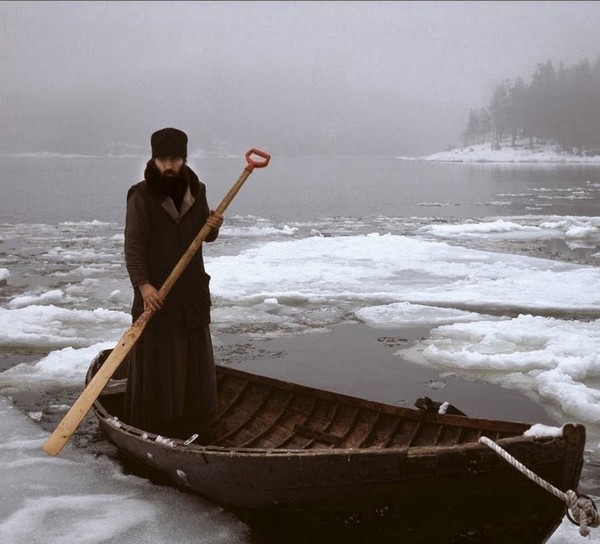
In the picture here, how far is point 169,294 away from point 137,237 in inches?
19.8

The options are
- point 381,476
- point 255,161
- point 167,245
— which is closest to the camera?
point 381,476

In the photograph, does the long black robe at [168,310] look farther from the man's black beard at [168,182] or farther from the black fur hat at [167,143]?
the black fur hat at [167,143]

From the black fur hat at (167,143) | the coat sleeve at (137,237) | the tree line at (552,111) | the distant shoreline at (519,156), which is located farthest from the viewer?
the tree line at (552,111)

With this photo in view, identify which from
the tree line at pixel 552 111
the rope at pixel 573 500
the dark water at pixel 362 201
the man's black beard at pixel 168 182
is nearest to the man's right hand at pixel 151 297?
the man's black beard at pixel 168 182

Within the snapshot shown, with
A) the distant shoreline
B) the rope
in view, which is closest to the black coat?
the rope

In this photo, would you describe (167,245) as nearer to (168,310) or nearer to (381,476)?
(168,310)

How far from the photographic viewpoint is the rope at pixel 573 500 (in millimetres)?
3408

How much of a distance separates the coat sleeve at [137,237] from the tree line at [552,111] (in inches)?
4106

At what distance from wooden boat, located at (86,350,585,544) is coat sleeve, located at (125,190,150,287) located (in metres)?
1.18

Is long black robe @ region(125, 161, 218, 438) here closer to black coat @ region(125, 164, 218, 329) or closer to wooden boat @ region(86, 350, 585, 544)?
black coat @ region(125, 164, 218, 329)

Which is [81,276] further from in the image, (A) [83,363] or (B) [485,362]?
(B) [485,362]

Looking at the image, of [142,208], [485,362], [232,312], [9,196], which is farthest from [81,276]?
[9,196]

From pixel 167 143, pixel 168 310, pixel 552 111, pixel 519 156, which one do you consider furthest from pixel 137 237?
pixel 552 111

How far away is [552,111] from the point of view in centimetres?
10650
